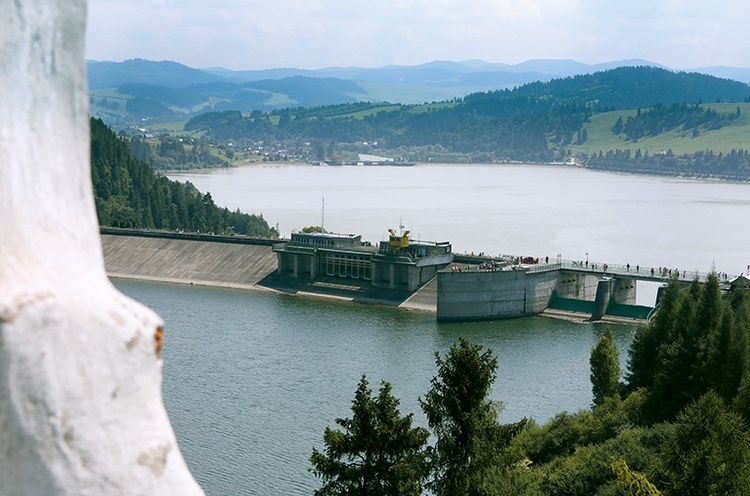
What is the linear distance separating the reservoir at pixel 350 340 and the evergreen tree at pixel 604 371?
6.29ft

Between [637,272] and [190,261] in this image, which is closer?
[637,272]

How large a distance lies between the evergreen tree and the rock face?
31085mm

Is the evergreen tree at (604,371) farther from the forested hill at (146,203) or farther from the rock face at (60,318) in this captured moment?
the forested hill at (146,203)

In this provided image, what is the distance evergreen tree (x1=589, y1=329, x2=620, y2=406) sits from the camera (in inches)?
1319

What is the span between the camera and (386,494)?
1714 centimetres

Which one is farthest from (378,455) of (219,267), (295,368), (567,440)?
(219,267)

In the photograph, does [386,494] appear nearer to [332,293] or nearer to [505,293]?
[505,293]

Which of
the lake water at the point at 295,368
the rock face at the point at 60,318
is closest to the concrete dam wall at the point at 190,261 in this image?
the lake water at the point at 295,368

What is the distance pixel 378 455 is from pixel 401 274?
42.8 m

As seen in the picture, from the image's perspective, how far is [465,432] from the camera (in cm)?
1791

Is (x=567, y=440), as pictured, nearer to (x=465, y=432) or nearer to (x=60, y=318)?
(x=465, y=432)

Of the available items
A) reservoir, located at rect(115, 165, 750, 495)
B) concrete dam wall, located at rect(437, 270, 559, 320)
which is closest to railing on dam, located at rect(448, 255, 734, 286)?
concrete dam wall, located at rect(437, 270, 559, 320)

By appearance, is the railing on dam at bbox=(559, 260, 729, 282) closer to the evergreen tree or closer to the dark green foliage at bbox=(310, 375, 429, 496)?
the evergreen tree

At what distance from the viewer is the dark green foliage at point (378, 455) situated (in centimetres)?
1714
